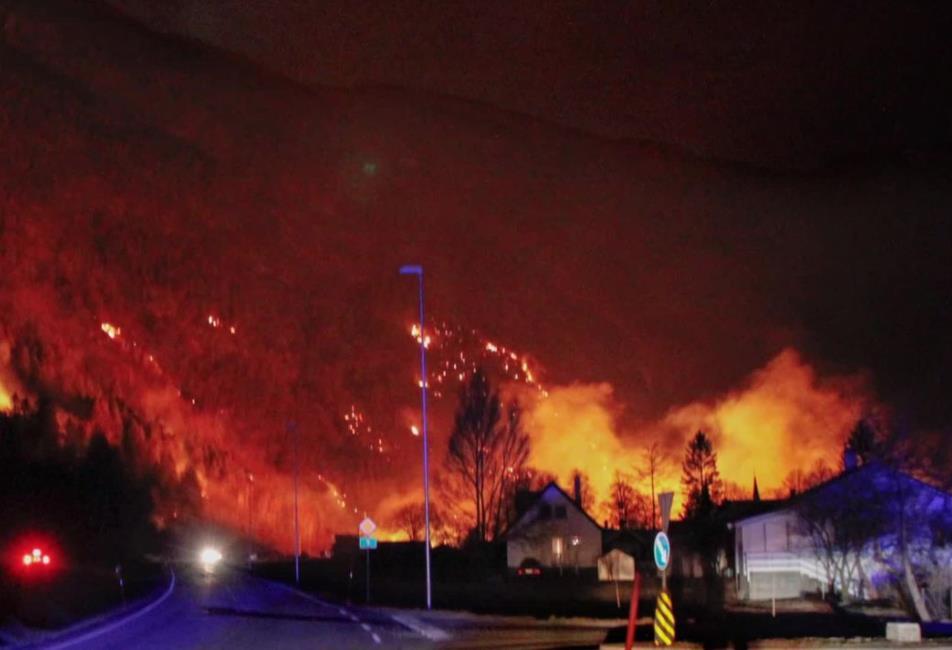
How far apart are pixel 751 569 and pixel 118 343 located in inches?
2306

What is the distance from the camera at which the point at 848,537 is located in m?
44.2

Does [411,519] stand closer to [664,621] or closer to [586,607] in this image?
[586,607]

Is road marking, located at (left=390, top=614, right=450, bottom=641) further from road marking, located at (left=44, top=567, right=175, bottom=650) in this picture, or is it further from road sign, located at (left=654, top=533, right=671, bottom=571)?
road sign, located at (left=654, top=533, right=671, bottom=571)

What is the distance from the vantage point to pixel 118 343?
98188 mm

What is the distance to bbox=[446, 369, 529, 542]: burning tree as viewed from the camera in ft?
287

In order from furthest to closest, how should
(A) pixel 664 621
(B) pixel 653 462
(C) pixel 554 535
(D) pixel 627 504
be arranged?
(B) pixel 653 462 → (D) pixel 627 504 → (C) pixel 554 535 → (A) pixel 664 621

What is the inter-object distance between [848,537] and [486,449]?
45686 mm

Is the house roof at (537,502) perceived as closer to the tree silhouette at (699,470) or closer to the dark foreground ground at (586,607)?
the dark foreground ground at (586,607)

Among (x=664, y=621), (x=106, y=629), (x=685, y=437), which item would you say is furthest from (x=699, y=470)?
(x=664, y=621)

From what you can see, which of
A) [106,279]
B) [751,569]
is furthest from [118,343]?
[751,569]

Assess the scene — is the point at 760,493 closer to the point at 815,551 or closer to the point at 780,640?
the point at 815,551

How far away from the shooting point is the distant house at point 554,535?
7694 cm

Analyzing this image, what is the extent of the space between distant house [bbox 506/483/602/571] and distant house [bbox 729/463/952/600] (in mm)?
21084

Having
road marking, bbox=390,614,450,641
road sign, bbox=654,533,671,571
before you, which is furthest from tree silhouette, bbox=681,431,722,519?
road sign, bbox=654,533,671,571
